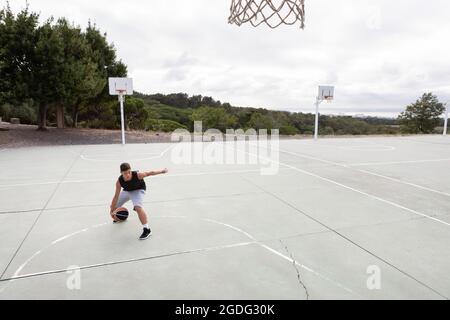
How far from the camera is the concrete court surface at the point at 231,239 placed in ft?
9.55

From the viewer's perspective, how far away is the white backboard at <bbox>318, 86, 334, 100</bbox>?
17.3 meters

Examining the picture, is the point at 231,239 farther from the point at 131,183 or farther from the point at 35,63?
the point at 35,63

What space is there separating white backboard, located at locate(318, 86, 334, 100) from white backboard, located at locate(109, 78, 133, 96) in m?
10.7

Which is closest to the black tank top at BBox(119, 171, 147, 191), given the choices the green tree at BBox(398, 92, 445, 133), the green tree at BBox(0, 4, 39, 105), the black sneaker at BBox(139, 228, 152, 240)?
the black sneaker at BBox(139, 228, 152, 240)

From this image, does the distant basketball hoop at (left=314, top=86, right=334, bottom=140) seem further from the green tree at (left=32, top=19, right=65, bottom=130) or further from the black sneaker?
the black sneaker

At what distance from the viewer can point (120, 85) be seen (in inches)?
595

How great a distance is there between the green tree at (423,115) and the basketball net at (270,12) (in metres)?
35.9

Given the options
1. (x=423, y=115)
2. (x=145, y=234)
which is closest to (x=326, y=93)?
(x=145, y=234)

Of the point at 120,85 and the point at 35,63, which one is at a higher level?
the point at 35,63

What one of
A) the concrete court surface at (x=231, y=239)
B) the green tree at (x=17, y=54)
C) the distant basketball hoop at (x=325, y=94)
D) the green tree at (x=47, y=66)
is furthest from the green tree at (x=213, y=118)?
the concrete court surface at (x=231, y=239)

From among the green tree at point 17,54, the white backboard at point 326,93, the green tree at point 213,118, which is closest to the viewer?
the green tree at point 17,54

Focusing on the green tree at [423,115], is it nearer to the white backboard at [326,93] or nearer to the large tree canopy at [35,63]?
the white backboard at [326,93]

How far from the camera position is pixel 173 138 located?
1758 centimetres

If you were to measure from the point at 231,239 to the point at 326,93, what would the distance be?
15510 mm
